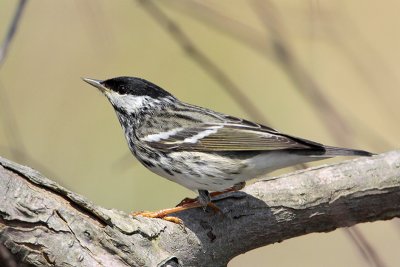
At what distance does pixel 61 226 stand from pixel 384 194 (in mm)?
1848

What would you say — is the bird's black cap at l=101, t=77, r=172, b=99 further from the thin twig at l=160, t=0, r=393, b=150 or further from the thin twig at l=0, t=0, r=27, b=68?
the thin twig at l=0, t=0, r=27, b=68

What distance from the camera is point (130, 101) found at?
452 centimetres

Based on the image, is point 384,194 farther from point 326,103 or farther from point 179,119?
point 326,103

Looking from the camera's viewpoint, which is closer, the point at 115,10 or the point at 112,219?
the point at 112,219

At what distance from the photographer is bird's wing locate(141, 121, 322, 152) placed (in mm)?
4039

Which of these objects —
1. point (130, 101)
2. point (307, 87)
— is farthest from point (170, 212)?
point (307, 87)

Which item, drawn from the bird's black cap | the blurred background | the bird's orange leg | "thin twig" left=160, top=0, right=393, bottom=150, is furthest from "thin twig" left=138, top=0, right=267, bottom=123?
the blurred background

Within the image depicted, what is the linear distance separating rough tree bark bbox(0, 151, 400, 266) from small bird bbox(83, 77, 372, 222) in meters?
0.12

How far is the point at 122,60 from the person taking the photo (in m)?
8.20

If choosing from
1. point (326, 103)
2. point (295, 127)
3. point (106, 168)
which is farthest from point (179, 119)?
point (295, 127)

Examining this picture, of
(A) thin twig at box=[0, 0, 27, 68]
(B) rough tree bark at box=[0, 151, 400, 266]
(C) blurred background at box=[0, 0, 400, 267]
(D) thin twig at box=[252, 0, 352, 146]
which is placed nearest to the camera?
(D) thin twig at box=[252, 0, 352, 146]

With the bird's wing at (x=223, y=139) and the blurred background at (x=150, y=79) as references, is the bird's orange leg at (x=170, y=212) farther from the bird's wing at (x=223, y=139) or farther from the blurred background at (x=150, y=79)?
the blurred background at (x=150, y=79)

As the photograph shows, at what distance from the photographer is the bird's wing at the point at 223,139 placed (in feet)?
13.3

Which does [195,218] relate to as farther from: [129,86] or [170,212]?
[129,86]
